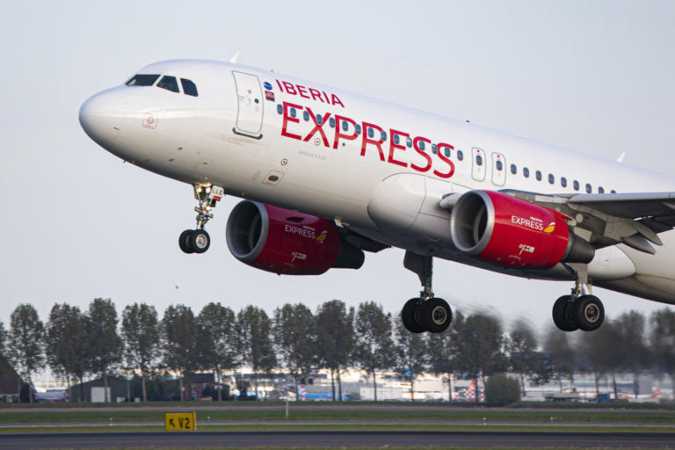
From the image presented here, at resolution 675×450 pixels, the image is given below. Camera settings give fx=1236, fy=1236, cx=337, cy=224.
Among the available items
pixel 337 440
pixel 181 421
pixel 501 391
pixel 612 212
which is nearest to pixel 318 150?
pixel 612 212

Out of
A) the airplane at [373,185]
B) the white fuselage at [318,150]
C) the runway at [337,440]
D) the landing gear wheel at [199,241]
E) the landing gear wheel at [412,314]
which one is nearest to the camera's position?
the white fuselage at [318,150]

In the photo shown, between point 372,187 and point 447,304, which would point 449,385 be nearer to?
point 447,304

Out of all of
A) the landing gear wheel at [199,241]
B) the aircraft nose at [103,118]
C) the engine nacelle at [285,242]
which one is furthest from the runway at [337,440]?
the aircraft nose at [103,118]

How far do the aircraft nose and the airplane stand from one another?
0.03 metres

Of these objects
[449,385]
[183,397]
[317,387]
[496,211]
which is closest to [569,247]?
[496,211]

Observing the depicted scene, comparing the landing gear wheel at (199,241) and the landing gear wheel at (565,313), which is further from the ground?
the landing gear wheel at (199,241)

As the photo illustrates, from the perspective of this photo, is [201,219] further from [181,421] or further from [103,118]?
[181,421]

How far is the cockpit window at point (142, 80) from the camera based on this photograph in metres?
30.9

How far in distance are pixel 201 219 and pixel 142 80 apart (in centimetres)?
383

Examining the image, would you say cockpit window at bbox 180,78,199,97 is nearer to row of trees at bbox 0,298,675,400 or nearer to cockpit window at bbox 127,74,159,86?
cockpit window at bbox 127,74,159,86

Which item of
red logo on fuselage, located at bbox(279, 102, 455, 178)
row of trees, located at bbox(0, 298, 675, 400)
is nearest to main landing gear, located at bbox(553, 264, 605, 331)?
red logo on fuselage, located at bbox(279, 102, 455, 178)

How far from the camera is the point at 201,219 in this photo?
31797 mm

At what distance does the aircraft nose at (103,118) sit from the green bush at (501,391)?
49233 millimetres

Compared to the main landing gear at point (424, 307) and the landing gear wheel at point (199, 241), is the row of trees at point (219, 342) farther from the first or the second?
the landing gear wheel at point (199, 241)
